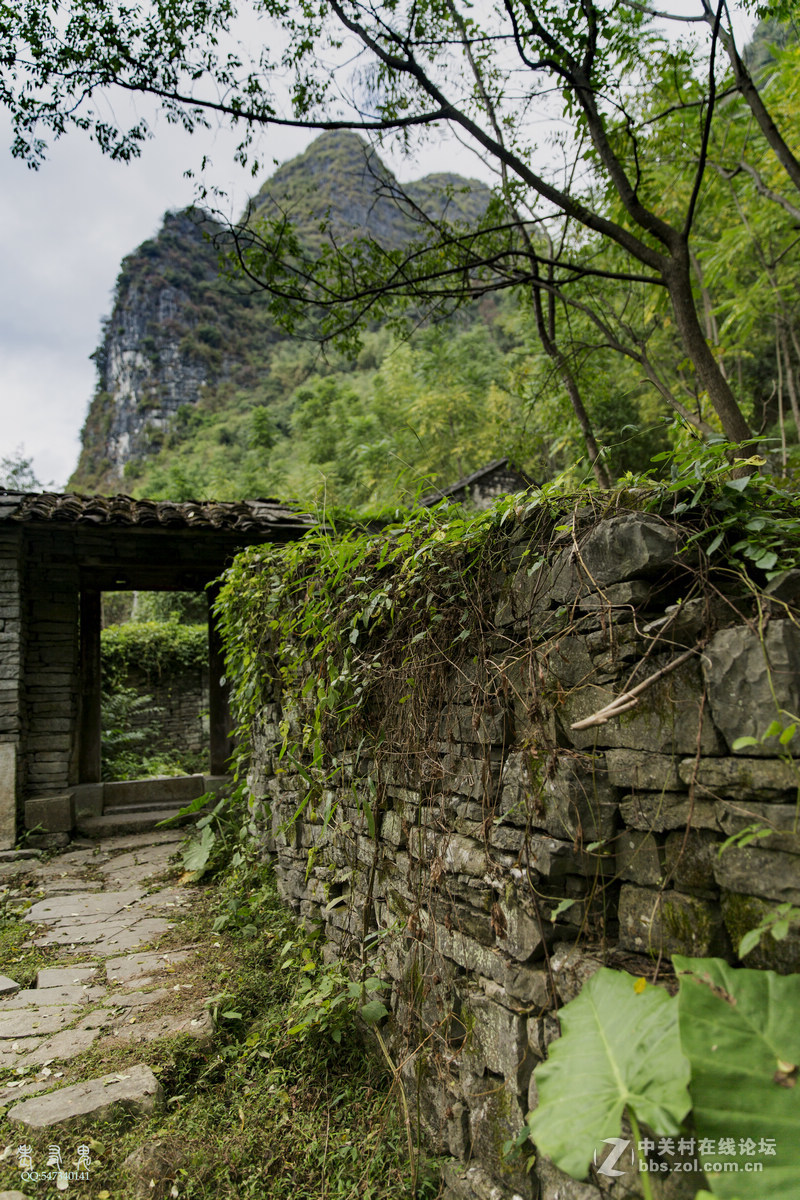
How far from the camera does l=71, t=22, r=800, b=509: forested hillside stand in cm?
489

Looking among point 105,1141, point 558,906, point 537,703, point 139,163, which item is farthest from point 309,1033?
point 139,163

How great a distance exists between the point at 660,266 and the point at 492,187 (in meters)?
2.39

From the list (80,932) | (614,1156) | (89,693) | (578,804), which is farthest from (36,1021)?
(89,693)

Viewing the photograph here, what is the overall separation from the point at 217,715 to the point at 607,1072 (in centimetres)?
676

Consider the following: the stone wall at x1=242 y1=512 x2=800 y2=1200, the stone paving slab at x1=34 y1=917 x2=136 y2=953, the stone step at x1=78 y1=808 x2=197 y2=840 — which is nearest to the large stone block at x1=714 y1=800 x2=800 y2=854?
the stone wall at x1=242 y1=512 x2=800 y2=1200

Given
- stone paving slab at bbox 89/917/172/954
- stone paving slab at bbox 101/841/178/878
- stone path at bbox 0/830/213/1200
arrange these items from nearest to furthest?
1. stone path at bbox 0/830/213/1200
2. stone paving slab at bbox 89/917/172/954
3. stone paving slab at bbox 101/841/178/878

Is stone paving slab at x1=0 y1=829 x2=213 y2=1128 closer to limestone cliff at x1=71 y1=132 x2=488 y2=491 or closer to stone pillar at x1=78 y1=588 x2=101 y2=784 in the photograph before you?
stone pillar at x1=78 y1=588 x2=101 y2=784

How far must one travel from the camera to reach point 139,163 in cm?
Answer: 467

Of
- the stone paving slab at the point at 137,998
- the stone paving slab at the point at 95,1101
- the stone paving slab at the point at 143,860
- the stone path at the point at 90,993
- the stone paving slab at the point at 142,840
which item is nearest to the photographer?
the stone paving slab at the point at 95,1101

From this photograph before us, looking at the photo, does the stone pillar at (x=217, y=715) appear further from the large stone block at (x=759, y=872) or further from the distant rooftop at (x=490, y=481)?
the large stone block at (x=759, y=872)

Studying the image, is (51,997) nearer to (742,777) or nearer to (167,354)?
(742,777)

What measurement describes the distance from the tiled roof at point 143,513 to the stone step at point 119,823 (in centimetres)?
315

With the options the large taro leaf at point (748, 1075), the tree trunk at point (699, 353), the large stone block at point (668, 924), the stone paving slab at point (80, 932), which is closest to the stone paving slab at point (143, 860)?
the stone paving slab at point (80, 932)

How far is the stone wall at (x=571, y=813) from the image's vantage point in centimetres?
139
